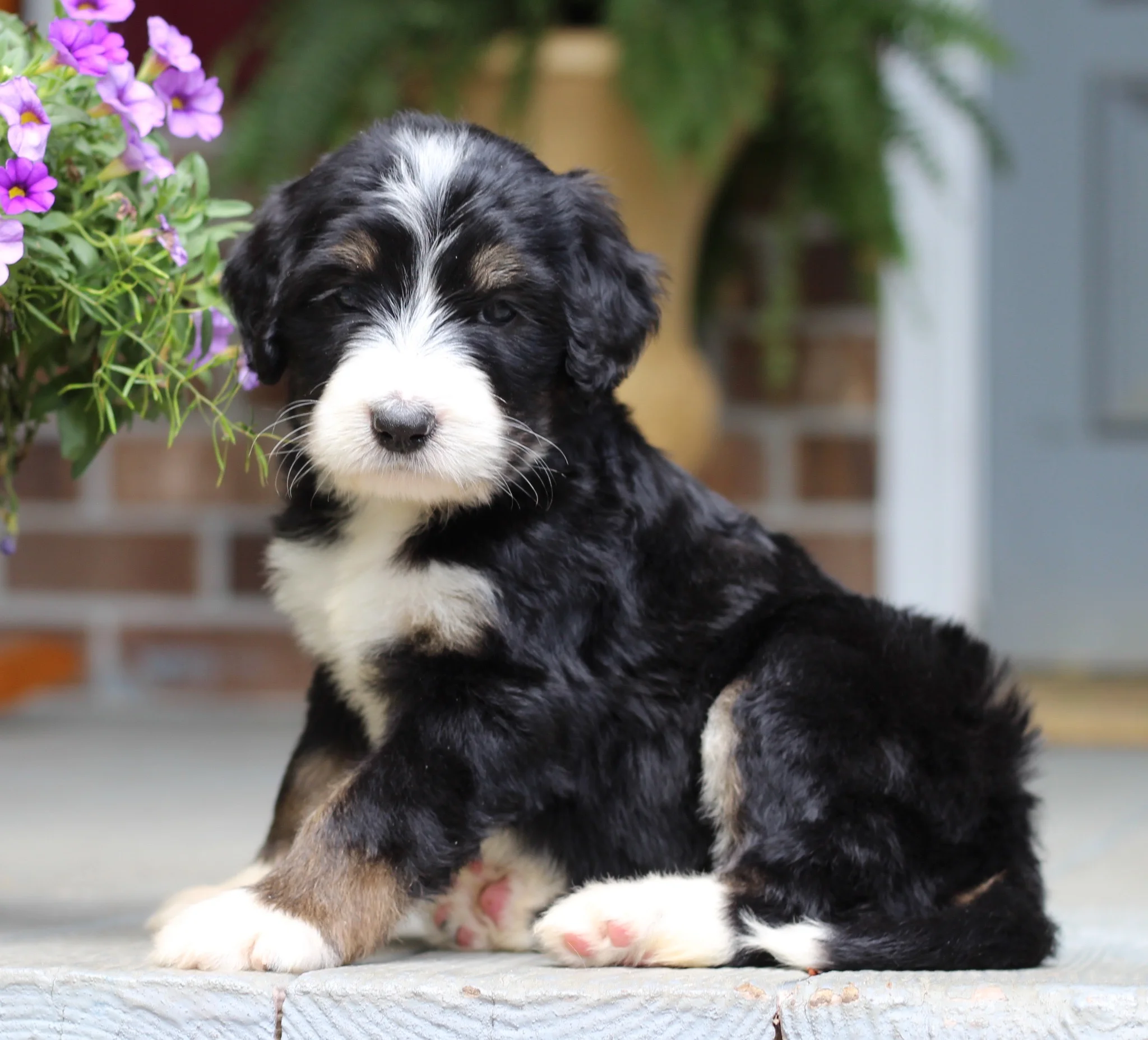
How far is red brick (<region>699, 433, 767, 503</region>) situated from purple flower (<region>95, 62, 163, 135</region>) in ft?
11.8

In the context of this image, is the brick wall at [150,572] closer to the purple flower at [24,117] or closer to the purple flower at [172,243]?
the purple flower at [172,243]

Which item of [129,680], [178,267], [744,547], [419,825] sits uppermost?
[178,267]

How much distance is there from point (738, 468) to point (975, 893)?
3.42 m

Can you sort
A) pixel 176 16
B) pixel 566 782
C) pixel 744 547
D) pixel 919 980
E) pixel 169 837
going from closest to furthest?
1. pixel 919 980
2. pixel 566 782
3. pixel 744 547
4. pixel 169 837
5. pixel 176 16

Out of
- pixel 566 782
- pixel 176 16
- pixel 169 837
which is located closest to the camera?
pixel 566 782

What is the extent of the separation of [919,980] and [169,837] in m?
1.97

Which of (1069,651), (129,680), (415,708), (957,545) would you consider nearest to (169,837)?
(415,708)

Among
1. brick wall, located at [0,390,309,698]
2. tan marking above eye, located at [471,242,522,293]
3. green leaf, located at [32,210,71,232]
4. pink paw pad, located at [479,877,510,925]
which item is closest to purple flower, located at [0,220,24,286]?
green leaf, located at [32,210,71,232]

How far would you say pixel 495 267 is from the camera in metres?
2.39

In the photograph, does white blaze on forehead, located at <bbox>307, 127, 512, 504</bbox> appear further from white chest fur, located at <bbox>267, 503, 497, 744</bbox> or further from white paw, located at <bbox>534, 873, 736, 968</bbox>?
white paw, located at <bbox>534, 873, 736, 968</bbox>

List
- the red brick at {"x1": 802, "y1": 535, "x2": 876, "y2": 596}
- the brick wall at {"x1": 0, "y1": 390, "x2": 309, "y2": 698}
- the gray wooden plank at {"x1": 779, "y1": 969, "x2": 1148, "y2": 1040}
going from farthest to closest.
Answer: the brick wall at {"x1": 0, "y1": 390, "x2": 309, "y2": 698}, the red brick at {"x1": 802, "y1": 535, "x2": 876, "y2": 596}, the gray wooden plank at {"x1": 779, "y1": 969, "x2": 1148, "y2": 1040}

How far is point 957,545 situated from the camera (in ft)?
19.2

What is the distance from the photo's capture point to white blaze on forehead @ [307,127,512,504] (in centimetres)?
227

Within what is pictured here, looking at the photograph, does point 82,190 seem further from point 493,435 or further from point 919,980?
point 919,980
